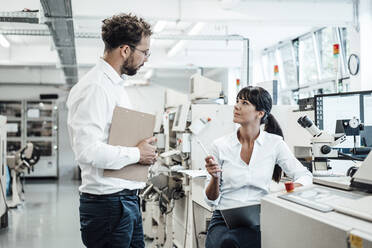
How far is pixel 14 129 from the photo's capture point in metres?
10.3

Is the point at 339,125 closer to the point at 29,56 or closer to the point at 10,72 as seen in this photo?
the point at 29,56

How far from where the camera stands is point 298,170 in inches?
83.8

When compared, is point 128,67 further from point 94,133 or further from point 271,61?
point 271,61

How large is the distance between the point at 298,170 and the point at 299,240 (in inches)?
38.0

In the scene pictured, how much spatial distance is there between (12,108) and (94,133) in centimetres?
981

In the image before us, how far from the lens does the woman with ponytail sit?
6.78 ft

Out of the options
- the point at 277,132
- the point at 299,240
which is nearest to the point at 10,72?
the point at 277,132

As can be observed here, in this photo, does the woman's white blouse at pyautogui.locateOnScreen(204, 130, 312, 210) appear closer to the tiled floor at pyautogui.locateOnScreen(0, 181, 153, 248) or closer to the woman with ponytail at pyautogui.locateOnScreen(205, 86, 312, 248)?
the woman with ponytail at pyautogui.locateOnScreen(205, 86, 312, 248)

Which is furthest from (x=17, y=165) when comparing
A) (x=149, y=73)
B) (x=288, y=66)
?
(x=288, y=66)

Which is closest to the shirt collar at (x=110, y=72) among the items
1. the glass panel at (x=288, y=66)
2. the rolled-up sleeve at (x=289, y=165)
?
the rolled-up sleeve at (x=289, y=165)

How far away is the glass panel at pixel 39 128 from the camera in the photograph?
10.5 meters

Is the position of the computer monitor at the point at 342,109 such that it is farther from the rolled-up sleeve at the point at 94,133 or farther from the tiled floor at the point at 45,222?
the tiled floor at the point at 45,222

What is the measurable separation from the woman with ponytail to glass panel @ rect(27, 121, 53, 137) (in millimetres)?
9076

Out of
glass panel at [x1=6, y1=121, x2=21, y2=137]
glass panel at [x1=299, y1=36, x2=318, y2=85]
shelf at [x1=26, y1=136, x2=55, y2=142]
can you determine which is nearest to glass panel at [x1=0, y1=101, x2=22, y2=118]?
glass panel at [x1=6, y1=121, x2=21, y2=137]
